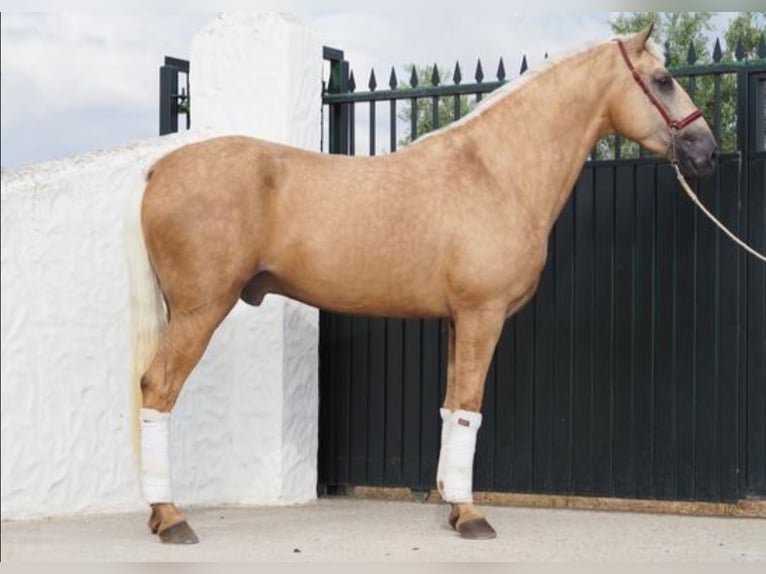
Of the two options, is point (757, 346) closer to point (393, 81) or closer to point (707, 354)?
point (707, 354)

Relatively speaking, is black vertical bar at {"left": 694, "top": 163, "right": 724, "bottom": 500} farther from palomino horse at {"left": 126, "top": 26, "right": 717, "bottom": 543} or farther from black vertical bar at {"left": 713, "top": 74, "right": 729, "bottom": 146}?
palomino horse at {"left": 126, "top": 26, "right": 717, "bottom": 543}

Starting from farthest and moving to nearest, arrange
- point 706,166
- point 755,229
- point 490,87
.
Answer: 1. point 490,87
2. point 755,229
3. point 706,166

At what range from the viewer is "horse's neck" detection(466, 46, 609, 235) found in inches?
257

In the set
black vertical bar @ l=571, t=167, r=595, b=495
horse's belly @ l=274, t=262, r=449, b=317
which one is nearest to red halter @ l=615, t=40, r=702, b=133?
black vertical bar @ l=571, t=167, r=595, b=495

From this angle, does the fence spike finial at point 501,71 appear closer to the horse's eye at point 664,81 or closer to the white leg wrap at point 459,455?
the horse's eye at point 664,81

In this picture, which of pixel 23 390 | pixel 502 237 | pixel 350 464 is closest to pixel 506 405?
pixel 350 464

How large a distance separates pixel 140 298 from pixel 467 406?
5.80 ft

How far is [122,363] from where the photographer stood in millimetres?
6891

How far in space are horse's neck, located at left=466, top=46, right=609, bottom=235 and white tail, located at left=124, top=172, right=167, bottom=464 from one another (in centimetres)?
186

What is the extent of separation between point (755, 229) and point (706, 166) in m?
0.92

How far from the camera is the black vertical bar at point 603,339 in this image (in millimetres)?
7586

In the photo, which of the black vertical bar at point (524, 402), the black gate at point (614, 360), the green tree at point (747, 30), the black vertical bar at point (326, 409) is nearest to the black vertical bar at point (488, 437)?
the black gate at point (614, 360)

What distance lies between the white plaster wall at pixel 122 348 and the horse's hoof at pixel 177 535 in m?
0.88

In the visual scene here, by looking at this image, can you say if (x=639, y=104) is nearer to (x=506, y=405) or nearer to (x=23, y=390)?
(x=506, y=405)
